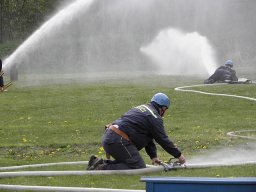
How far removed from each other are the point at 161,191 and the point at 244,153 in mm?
5303

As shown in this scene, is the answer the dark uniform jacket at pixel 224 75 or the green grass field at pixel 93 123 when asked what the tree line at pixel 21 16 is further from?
the dark uniform jacket at pixel 224 75

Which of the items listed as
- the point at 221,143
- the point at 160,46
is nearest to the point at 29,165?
the point at 221,143

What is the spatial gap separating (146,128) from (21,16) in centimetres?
4989

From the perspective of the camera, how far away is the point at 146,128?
31.2 ft

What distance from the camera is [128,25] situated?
5266 centimetres

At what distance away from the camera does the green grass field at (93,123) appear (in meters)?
9.35

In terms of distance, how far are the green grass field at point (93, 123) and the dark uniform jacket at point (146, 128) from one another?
1.43 feet

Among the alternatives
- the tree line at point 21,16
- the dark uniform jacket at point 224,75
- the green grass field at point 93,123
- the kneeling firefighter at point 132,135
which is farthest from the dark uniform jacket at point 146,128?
the tree line at point 21,16

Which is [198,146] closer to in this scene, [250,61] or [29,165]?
[29,165]

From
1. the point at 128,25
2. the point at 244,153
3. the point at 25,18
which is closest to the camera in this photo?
the point at 244,153

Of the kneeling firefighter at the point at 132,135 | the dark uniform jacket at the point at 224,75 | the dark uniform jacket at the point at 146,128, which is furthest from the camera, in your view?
the dark uniform jacket at the point at 224,75

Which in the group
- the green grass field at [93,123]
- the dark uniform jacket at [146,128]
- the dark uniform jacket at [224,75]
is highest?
the dark uniform jacket at [224,75]

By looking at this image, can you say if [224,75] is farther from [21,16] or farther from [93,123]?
[21,16]

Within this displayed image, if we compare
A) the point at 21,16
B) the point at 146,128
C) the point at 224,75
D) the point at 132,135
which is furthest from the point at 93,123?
the point at 21,16
